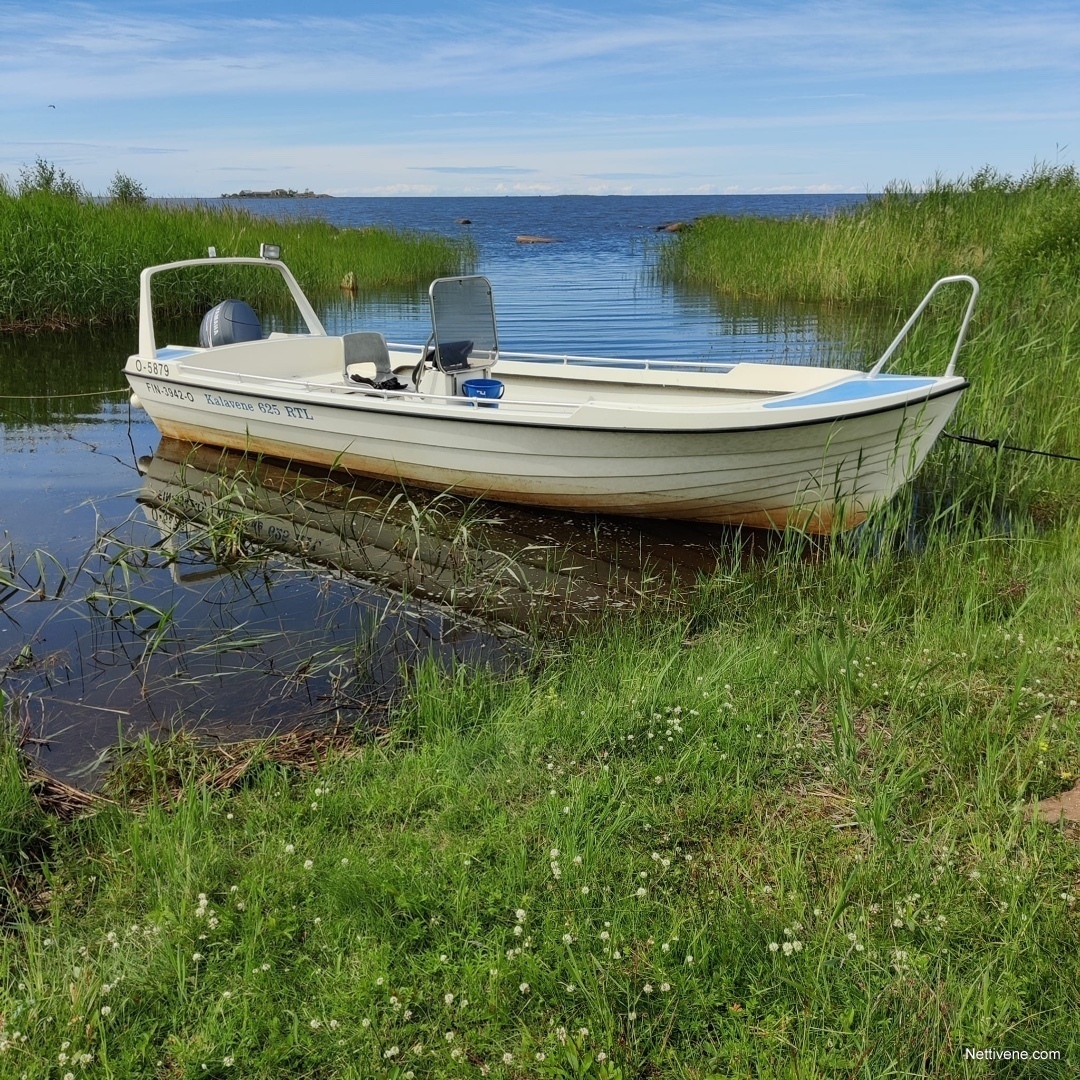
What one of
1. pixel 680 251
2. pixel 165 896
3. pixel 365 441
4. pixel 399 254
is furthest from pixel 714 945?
pixel 680 251

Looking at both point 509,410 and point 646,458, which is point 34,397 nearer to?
point 509,410

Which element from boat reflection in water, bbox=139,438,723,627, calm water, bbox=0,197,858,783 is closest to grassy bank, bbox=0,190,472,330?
calm water, bbox=0,197,858,783

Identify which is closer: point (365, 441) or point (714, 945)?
point (714, 945)

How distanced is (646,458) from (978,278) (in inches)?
284

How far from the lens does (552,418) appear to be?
6.48m

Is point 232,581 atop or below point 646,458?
below

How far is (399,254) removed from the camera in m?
22.6

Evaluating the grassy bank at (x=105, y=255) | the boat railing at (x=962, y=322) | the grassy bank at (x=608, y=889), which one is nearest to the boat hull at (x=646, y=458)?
the boat railing at (x=962, y=322)

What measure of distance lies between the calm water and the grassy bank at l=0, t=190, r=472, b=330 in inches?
169

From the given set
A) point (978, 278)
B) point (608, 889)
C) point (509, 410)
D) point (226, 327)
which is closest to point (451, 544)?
point (509, 410)

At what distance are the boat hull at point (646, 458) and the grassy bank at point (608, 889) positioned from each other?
2019mm

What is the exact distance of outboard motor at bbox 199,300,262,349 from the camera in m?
9.11

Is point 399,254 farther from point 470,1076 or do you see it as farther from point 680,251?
point 470,1076

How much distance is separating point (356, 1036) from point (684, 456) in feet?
15.1
